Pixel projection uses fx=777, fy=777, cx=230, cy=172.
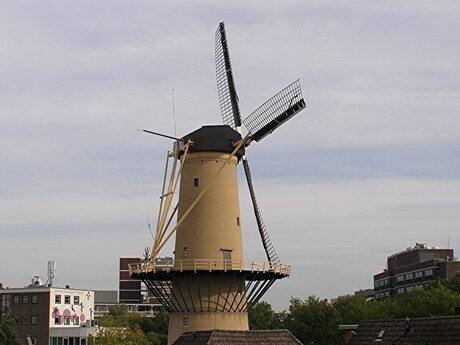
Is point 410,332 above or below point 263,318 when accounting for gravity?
below

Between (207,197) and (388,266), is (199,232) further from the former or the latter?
(388,266)

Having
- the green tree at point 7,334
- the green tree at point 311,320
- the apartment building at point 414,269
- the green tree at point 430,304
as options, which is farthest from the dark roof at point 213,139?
the apartment building at point 414,269

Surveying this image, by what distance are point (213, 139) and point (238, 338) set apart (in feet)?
43.1

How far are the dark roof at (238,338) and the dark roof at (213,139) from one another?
11620 millimetres

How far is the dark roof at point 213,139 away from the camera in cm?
4683

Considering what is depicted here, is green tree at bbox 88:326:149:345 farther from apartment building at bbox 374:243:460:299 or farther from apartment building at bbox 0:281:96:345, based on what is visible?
apartment building at bbox 374:243:460:299

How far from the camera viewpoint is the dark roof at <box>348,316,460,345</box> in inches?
1530

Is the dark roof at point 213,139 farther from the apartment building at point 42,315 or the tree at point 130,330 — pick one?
the apartment building at point 42,315

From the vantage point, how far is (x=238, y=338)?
39.3 metres

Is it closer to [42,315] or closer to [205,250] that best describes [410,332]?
[205,250]

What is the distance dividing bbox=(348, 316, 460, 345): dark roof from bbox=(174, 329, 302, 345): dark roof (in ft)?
19.8

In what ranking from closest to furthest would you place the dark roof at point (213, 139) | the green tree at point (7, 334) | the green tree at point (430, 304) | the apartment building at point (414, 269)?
the dark roof at point (213, 139) → the green tree at point (7, 334) → the green tree at point (430, 304) → the apartment building at point (414, 269)

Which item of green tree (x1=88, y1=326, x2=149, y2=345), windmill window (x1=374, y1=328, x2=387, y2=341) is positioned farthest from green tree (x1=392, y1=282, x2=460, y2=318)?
green tree (x1=88, y1=326, x2=149, y2=345)

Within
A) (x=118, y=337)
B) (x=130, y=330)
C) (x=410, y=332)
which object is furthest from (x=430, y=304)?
(x=130, y=330)
